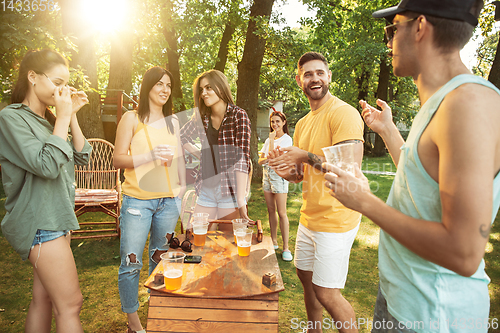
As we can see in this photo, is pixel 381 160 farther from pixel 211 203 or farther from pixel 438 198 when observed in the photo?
pixel 438 198

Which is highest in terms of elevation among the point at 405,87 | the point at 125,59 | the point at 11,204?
the point at 405,87

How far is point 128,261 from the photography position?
2.67m

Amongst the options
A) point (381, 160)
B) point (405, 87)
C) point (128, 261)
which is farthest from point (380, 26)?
point (128, 261)

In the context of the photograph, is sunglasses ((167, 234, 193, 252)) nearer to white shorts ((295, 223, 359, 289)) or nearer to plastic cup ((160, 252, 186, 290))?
plastic cup ((160, 252, 186, 290))

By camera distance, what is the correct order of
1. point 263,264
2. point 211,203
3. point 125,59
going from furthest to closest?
point 125,59
point 211,203
point 263,264

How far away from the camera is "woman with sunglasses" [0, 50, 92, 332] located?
1.85 m

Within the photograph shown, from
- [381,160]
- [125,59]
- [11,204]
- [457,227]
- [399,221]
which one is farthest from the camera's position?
[381,160]

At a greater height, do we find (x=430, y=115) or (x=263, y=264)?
(x=430, y=115)

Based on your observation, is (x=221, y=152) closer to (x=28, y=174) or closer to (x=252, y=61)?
(x=28, y=174)

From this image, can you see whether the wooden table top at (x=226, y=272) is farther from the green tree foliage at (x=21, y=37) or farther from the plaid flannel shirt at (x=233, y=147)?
the green tree foliage at (x=21, y=37)

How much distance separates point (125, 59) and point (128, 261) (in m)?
7.24

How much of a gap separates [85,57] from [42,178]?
6.16 meters

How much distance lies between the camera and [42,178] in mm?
1973

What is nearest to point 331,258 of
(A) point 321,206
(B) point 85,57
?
(A) point 321,206
